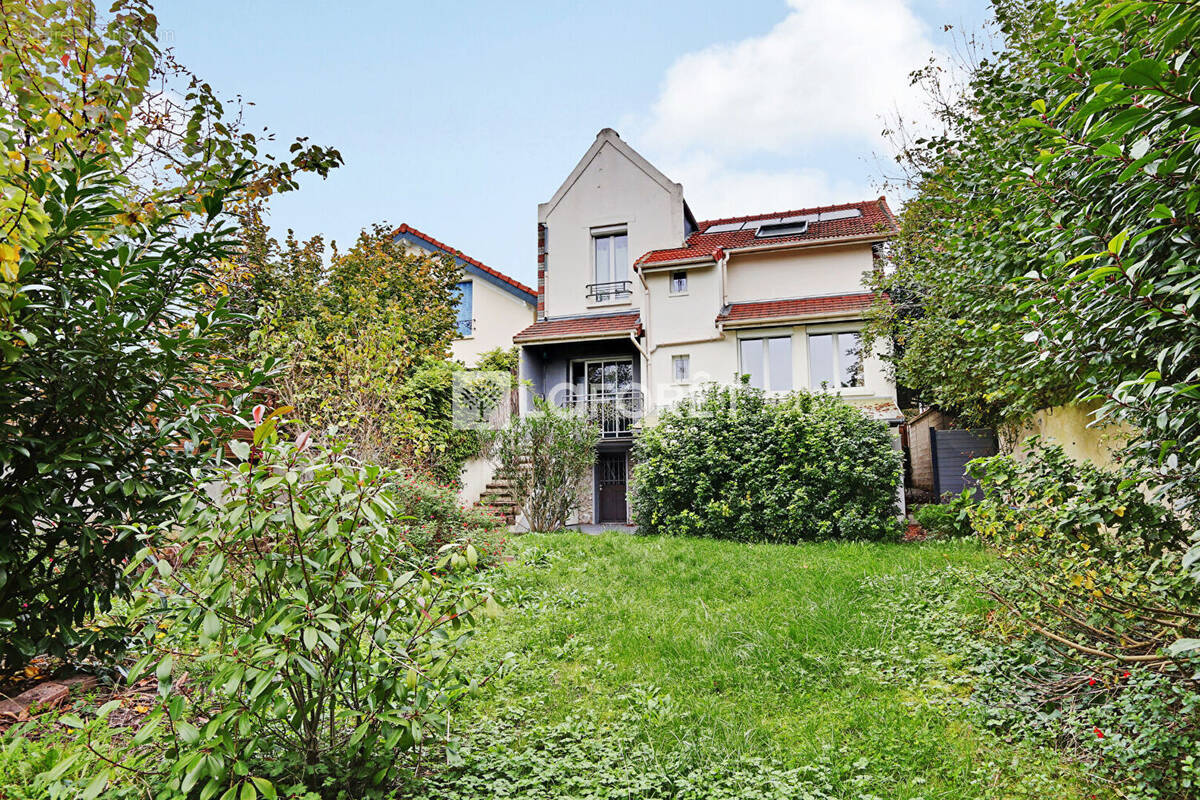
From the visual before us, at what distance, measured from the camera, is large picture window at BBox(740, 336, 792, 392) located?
15375mm

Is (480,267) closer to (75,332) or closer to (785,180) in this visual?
(785,180)

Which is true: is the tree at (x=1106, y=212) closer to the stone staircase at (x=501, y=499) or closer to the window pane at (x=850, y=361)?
the window pane at (x=850, y=361)

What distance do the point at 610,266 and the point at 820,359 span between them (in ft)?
21.1

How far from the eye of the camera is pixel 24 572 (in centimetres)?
291

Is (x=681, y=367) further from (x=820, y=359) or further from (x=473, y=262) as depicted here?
(x=473, y=262)

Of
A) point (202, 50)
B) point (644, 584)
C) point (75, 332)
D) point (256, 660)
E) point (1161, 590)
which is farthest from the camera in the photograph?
point (644, 584)

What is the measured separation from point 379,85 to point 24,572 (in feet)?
22.9

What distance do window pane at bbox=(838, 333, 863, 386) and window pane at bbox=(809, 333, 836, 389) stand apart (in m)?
0.25

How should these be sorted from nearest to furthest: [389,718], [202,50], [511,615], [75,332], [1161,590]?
[389,718] < [75,332] < [1161,590] < [202,50] < [511,615]

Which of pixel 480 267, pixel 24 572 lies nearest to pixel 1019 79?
pixel 24 572

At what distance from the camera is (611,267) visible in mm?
17906

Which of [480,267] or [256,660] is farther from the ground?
[480,267]

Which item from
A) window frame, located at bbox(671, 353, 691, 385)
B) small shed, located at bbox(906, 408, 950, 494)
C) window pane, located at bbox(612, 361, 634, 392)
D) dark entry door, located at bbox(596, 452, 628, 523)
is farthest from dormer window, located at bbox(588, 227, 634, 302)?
small shed, located at bbox(906, 408, 950, 494)

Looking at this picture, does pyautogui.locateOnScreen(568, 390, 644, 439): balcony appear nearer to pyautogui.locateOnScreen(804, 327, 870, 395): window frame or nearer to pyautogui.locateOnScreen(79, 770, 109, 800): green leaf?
pyautogui.locateOnScreen(804, 327, 870, 395): window frame
